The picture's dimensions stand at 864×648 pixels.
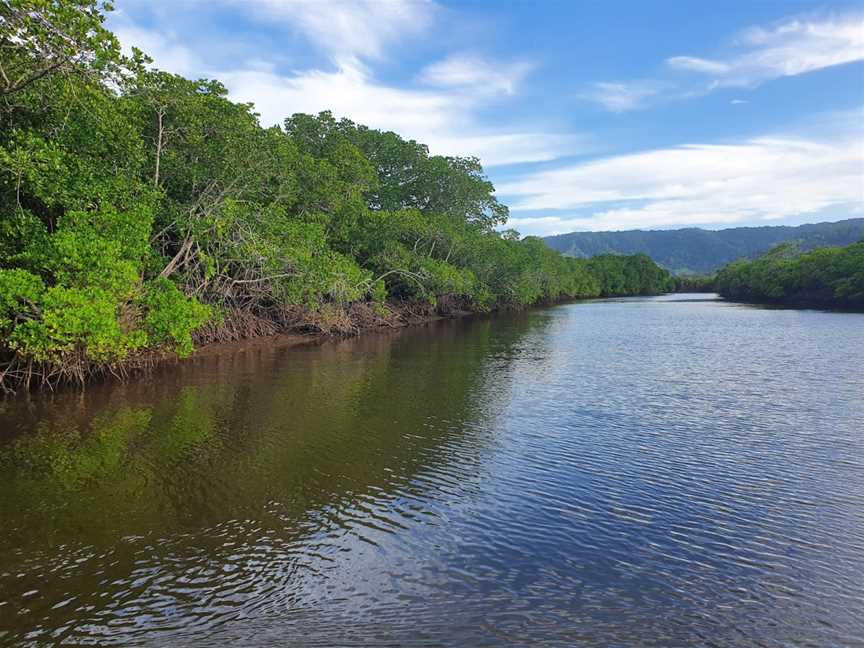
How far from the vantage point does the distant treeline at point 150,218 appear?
13555 millimetres

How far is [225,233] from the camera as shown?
2111cm

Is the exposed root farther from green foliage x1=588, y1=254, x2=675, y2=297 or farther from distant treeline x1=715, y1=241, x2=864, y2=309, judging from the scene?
green foliage x1=588, y1=254, x2=675, y2=297

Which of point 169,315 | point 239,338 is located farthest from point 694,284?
point 169,315

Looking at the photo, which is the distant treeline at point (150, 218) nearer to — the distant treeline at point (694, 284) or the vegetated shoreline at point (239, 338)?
the vegetated shoreline at point (239, 338)

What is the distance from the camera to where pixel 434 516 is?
8320 millimetres

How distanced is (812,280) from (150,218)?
230 feet

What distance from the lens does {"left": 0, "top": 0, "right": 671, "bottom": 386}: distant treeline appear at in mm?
13555

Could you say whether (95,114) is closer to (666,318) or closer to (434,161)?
(434,161)

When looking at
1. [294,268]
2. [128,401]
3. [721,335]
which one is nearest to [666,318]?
[721,335]

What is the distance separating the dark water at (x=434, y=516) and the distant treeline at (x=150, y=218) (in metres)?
2.29

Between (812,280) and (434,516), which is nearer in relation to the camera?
(434,516)

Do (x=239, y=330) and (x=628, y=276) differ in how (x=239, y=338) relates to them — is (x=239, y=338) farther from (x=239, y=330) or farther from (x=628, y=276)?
(x=628, y=276)

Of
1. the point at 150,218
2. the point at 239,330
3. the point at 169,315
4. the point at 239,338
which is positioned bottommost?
the point at 239,338

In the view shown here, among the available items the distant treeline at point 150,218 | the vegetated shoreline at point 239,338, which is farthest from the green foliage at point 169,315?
the vegetated shoreline at point 239,338
